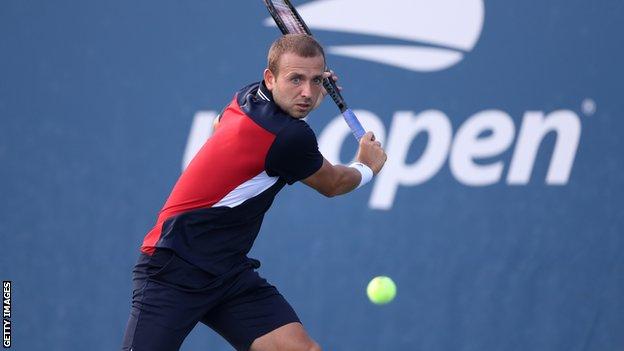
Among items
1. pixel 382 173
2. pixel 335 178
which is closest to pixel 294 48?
pixel 335 178

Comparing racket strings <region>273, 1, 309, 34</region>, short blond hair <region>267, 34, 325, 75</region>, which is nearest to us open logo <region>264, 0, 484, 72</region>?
racket strings <region>273, 1, 309, 34</region>

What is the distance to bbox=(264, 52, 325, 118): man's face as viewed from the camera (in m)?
4.12

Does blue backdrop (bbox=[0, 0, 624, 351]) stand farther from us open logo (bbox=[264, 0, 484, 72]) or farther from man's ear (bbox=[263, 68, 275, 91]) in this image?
man's ear (bbox=[263, 68, 275, 91])

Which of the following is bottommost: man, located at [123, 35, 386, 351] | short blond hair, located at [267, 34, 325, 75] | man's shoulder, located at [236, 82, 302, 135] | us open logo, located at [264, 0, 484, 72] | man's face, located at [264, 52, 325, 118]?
man, located at [123, 35, 386, 351]

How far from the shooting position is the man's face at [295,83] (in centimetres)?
412

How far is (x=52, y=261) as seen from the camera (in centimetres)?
614

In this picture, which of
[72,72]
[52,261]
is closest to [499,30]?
[72,72]

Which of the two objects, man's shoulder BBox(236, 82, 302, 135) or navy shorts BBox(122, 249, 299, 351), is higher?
man's shoulder BBox(236, 82, 302, 135)

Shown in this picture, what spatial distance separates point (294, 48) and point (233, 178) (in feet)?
1.70

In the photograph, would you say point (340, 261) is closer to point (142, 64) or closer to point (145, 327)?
point (142, 64)

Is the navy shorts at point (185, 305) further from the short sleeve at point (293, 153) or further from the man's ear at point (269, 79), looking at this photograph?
the man's ear at point (269, 79)

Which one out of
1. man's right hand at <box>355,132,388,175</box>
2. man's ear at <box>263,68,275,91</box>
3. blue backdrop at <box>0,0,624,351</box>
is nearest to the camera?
man's ear at <box>263,68,275,91</box>

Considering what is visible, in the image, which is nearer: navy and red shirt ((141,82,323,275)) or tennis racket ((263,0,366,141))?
navy and red shirt ((141,82,323,275))

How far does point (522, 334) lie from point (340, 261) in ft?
3.69
